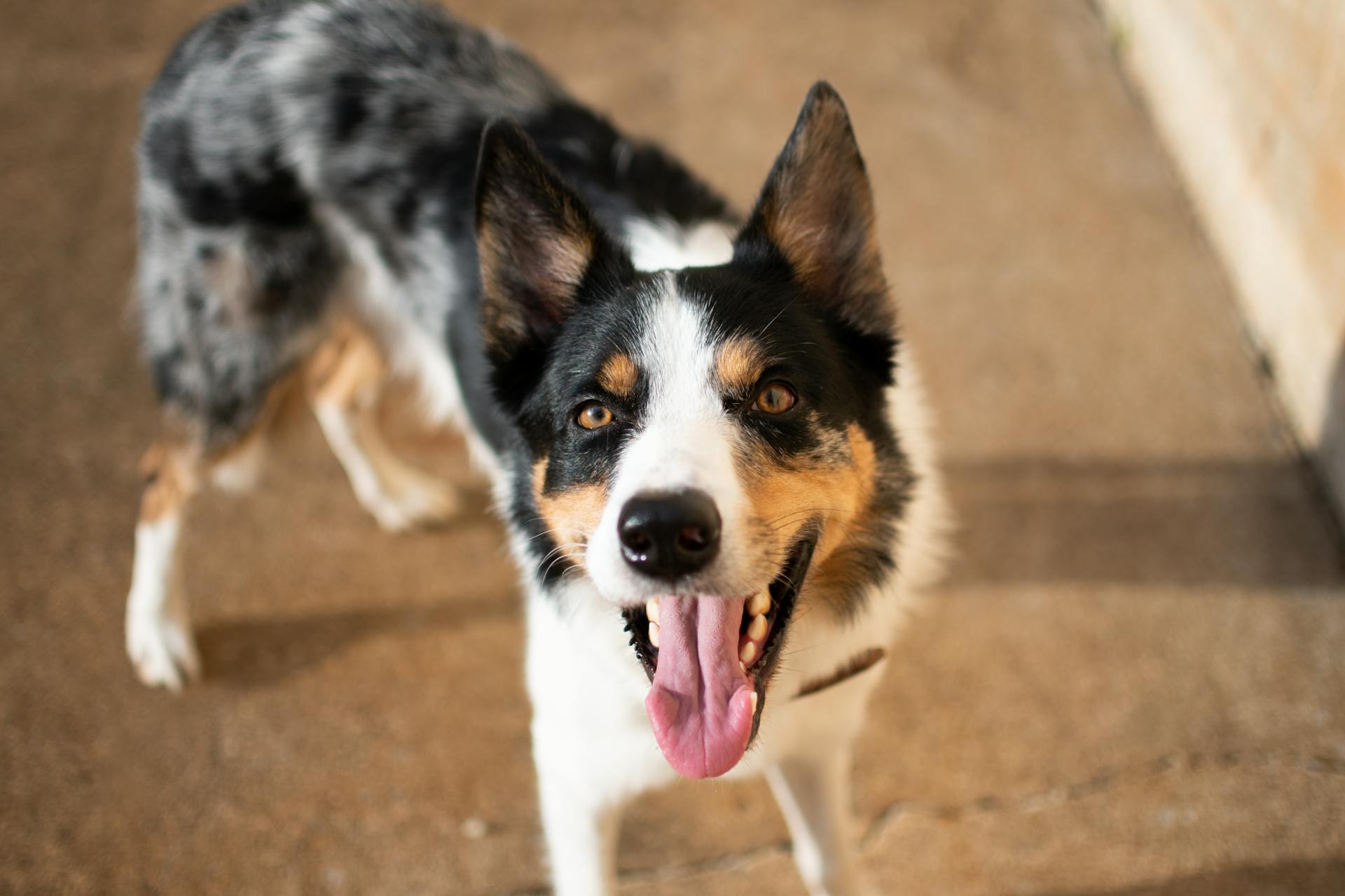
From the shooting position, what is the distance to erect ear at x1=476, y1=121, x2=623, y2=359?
66.8 inches

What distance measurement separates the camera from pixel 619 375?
1.62 m

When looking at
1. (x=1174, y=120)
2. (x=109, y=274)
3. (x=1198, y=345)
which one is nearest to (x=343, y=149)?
(x=109, y=274)

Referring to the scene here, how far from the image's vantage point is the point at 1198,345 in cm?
337

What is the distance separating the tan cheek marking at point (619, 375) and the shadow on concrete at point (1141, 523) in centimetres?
165

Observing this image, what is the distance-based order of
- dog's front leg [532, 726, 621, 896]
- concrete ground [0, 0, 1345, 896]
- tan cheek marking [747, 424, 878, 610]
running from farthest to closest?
concrete ground [0, 0, 1345, 896]
dog's front leg [532, 726, 621, 896]
tan cheek marking [747, 424, 878, 610]

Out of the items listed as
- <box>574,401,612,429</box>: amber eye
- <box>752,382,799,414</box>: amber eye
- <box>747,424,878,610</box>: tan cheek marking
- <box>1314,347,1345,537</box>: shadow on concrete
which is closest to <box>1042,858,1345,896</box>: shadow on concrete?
<box>1314,347,1345,537</box>: shadow on concrete

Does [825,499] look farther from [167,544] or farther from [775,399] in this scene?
[167,544]

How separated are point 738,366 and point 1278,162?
260 cm

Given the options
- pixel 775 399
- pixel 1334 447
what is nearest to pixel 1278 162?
pixel 1334 447

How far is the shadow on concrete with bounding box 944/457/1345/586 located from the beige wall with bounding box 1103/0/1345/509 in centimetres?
18

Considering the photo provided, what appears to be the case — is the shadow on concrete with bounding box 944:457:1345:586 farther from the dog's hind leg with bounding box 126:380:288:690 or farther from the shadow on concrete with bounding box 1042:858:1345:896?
the dog's hind leg with bounding box 126:380:288:690

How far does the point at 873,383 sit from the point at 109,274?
306 cm

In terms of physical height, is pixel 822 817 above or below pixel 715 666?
below

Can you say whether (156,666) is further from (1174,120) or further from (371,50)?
(1174,120)
